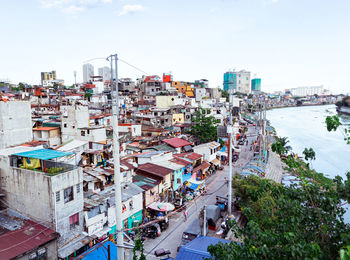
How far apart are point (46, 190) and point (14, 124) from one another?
13401 millimetres

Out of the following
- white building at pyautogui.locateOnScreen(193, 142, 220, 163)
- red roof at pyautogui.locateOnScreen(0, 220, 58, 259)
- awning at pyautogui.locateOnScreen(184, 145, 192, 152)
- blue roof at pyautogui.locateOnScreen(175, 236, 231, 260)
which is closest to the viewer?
red roof at pyautogui.locateOnScreen(0, 220, 58, 259)

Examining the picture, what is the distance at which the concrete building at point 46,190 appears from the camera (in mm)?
10562

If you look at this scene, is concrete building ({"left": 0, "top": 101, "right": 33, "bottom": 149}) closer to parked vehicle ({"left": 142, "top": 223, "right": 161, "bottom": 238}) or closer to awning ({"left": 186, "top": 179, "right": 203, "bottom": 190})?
parked vehicle ({"left": 142, "top": 223, "right": 161, "bottom": 238})

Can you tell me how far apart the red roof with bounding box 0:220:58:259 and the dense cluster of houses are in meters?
0.05

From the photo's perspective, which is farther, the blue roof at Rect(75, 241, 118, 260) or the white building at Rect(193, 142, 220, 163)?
the white building at Rect(193, 142, 220, 163)

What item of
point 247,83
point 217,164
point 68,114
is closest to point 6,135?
point 68,114

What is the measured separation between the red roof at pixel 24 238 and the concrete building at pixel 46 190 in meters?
0.32

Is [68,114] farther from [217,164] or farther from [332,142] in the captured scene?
[332,142]

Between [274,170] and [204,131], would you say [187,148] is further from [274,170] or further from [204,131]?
[274,170]

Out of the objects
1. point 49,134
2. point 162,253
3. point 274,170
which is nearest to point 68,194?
point 162,253

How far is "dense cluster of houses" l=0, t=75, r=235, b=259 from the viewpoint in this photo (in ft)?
35.3

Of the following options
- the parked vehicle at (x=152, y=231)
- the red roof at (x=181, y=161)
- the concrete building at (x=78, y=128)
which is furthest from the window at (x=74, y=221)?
the concrete building at (x=78, y=128)

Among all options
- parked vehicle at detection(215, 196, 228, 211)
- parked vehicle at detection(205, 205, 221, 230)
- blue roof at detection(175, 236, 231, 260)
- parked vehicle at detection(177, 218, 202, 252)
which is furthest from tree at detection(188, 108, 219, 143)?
blue roof at detection(175, 236, 231, 260)

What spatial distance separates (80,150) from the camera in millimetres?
18328
